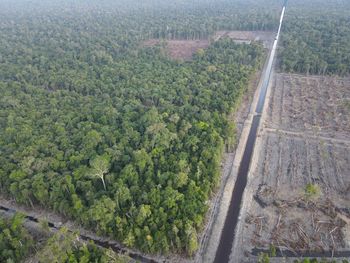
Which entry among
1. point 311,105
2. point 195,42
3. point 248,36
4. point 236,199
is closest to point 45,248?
point 236,199

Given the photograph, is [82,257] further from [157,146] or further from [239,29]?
[239,29]

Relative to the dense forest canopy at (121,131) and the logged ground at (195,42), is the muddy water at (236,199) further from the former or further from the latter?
the logged ground at (195,42)

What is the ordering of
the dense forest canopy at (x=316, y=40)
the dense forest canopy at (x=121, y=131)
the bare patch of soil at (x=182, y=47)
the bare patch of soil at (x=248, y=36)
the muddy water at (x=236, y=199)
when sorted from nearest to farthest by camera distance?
the muddy water at (x=236, y=199)
the dense forest canopy at (x=121, y=131)
the dense forest canopy at (x=316, y=40)
the bare patch of soil at (x=182, y=47)
the bare patch of soil at (x=248, y=36)

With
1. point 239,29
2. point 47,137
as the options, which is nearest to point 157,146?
point 47,137

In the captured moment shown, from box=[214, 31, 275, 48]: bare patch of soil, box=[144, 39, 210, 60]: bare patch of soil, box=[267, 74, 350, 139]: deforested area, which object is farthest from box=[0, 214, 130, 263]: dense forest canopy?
box=[214, 31, 275, 48]: bare patch of soil

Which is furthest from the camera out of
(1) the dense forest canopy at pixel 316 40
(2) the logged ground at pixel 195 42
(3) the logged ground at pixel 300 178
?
(2) the logged ground at pixel 195 42

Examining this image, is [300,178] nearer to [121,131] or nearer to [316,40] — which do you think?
[121,131]

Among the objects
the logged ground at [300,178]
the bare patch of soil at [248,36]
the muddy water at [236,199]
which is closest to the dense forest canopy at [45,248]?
the muddy water at [236,199]

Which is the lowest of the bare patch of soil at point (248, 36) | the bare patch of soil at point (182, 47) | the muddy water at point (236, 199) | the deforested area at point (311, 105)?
the muddy water at point (236, 199)
